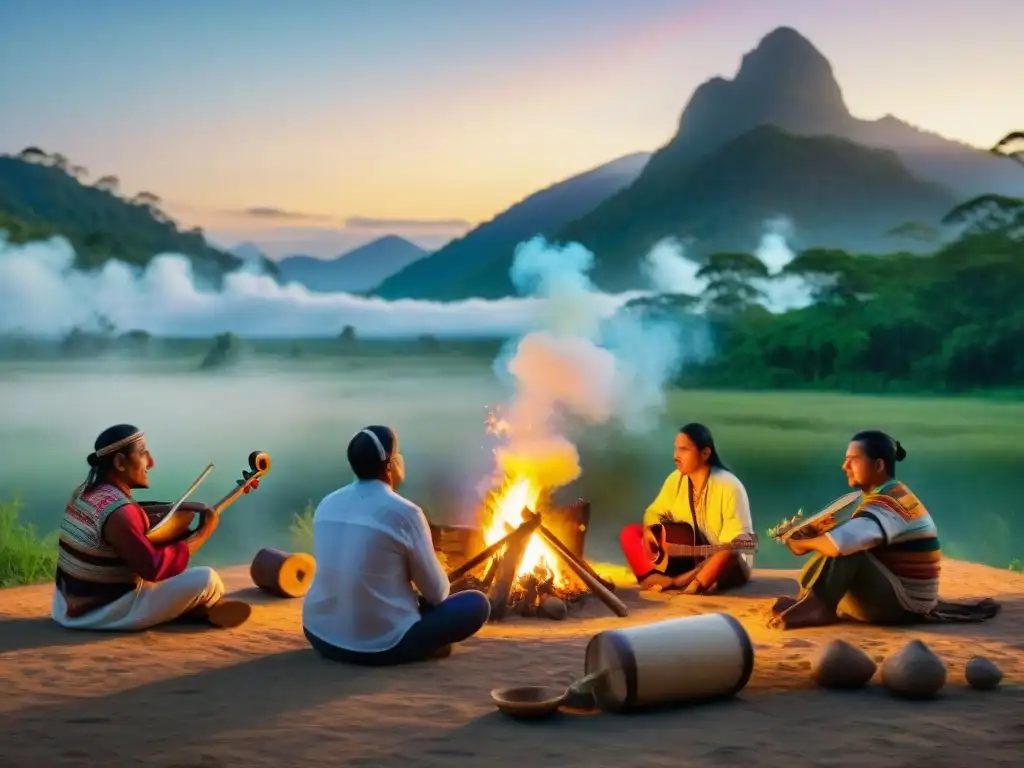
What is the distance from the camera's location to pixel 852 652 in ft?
18.0

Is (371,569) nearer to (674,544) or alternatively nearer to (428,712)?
(428,712)

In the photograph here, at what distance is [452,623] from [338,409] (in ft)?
55.0

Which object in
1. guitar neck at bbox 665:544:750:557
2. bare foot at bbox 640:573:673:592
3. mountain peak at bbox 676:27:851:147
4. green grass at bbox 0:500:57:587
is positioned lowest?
green grass at bbox 0:500:57:587

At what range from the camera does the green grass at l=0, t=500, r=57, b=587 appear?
1084cm

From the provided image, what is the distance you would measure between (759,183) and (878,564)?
22733 millimetres

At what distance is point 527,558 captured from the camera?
27.7 feet

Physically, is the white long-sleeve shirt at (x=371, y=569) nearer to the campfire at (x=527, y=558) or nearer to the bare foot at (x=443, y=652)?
the bare foot at (x=443, y=652)

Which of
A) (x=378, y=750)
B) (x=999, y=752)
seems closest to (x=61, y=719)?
(x=378, y=750)

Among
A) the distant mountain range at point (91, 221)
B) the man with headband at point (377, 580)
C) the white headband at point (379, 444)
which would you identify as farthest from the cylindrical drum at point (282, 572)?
the distant mountain range at point (91, 221)

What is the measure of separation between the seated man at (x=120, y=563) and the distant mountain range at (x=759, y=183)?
1788 centimetres

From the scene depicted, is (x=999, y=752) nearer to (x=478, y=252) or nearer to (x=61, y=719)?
(x=61, y=719)

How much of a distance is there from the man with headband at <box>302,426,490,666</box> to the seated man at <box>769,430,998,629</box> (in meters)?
2.40

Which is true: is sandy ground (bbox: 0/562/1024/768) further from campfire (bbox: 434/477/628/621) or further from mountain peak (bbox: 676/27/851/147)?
mountain peak (bbox: 676/27/851/147)

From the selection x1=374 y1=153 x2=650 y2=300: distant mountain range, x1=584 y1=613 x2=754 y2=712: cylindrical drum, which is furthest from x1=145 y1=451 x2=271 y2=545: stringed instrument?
x1=374 y1=153 x2=650 y2=300: distant mountain range
